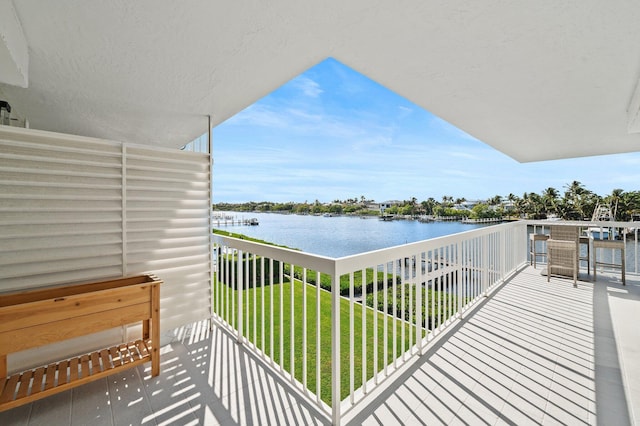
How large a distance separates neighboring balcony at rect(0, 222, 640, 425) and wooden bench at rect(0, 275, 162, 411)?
0.20 m

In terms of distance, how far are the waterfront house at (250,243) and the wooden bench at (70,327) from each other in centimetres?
13

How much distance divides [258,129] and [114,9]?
23.9 metres

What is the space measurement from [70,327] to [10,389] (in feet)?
1.60

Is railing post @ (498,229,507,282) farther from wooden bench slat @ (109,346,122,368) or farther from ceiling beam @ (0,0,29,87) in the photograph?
ceiling beam @ (0,0,29,87)

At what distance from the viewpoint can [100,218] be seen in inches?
96.8

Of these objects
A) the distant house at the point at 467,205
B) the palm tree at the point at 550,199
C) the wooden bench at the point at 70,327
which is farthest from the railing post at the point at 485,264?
the palm tree at the point at 550,199

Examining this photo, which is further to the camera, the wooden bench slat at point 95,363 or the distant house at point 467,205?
the distant house at point 467,205

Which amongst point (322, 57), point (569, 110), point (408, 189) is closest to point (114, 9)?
point (322, 57)

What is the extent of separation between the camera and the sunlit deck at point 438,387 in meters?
1.81

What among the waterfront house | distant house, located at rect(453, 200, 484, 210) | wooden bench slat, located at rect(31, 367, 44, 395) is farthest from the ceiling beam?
distant house, located at rect(453, 200, 484, 210)

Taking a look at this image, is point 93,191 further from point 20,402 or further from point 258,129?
point 258,129

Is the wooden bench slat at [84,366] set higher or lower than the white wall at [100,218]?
lower

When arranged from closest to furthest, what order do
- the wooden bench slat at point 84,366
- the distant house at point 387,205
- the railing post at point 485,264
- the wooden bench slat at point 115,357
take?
the wooden bench slat at point 84,366 < the wooden bench slat at point 115,357 < the railing post at point 485,264 < the distant house at point 387,205

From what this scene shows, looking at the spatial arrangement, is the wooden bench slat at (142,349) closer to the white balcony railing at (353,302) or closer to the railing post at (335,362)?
the white balcony railing at (353,302)
